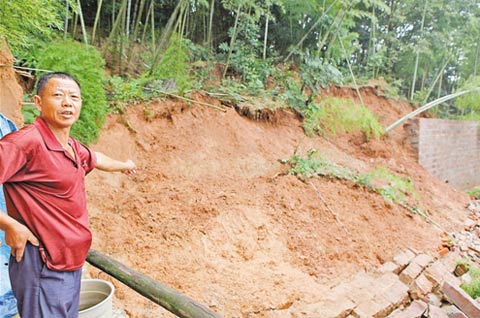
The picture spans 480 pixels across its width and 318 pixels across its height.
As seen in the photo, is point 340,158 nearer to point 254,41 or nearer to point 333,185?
point 333,185

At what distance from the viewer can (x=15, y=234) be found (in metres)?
1.42

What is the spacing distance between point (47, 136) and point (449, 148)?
440 inches

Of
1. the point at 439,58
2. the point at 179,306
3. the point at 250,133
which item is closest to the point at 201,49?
the point at 250,133

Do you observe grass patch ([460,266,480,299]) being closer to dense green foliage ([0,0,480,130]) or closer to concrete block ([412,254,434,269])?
concrete block ([412,254,434,269])

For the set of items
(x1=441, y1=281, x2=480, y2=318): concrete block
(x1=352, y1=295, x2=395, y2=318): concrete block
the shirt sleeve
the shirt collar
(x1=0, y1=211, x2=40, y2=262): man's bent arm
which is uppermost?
the shirt collar

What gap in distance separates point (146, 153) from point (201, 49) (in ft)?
12.2

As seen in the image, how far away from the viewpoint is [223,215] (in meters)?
4.39

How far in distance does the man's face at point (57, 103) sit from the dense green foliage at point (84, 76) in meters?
3.06

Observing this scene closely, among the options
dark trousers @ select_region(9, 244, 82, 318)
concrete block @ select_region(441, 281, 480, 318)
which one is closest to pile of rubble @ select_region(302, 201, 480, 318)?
concrete block @ select_region(441, 281, 480, 318)

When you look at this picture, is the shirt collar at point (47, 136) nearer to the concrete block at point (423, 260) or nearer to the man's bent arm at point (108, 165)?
the man's bent arm at point (108, 165)

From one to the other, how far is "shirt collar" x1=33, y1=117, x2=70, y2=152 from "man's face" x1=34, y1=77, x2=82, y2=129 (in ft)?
0.10

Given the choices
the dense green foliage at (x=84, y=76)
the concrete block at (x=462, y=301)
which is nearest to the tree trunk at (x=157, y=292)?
the dense green foliage at (x=84, y=76)

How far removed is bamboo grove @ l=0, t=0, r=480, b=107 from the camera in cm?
531

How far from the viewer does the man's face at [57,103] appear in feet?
5.16
